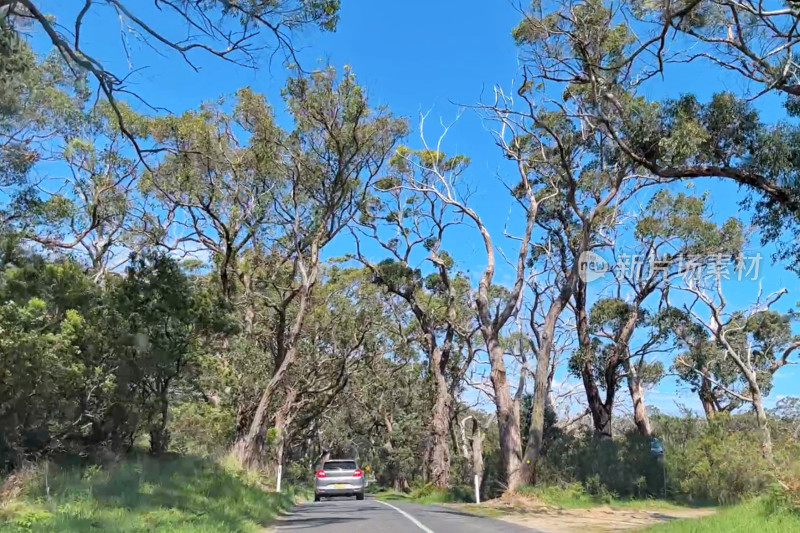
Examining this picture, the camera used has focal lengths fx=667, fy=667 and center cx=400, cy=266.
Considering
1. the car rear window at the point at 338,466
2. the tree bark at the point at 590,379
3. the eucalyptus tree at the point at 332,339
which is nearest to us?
the tree bark at the point at 590,379

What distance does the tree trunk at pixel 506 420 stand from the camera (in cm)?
2167

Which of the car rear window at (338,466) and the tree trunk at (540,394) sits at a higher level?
the tree trunk at (540,394)

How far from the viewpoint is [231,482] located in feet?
55.4

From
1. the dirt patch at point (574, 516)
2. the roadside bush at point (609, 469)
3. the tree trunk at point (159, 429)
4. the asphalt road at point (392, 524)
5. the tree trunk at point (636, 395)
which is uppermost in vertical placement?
the tree trunk at point (636, 395)

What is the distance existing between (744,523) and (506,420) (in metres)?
12.3

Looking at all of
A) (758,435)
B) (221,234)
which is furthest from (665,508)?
(221,234)

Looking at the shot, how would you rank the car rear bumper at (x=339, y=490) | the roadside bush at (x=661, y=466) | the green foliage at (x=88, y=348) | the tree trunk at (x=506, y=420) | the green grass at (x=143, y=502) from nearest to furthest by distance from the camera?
the green grass at (x=143, y=502), the green foliage at (x=88, y=348), the roadside bush at (x=661, y=466), the tree trunk at (x=506, y=420), the car rear bumper at (x=339, y=490)

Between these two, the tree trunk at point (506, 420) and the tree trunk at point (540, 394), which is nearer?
the tree trunk at point (540, 394)

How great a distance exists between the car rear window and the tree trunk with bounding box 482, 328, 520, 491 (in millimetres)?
7650

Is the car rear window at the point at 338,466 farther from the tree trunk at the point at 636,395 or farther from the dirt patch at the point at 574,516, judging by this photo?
the tree trunk at the point at 636,395

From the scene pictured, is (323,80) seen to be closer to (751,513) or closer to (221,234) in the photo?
(221,234)

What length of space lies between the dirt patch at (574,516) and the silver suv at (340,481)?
7.65m

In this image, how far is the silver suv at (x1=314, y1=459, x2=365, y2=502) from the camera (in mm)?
27078

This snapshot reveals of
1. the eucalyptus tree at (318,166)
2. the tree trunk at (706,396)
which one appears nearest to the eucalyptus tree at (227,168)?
the eucalyptus tree at (318,166)
